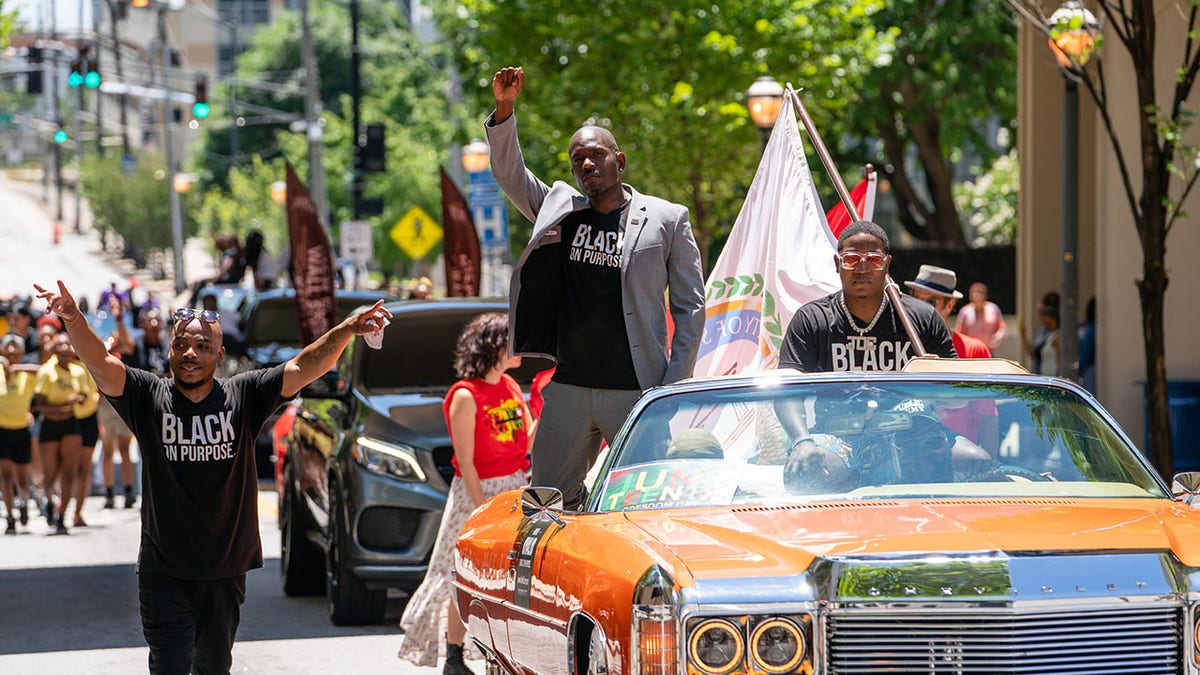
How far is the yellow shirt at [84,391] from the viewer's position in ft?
59.4

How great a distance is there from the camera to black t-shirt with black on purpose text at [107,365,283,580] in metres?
6.89

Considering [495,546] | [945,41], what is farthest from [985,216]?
[495,546]

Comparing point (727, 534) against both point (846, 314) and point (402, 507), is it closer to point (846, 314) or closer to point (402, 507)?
point (846, 314)

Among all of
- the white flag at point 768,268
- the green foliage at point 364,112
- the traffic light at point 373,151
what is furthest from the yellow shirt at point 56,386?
the green foliage at point 364,112

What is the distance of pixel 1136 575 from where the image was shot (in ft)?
16.7

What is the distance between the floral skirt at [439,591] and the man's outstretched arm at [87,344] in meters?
2.37

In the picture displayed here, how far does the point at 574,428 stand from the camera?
8.10 meters

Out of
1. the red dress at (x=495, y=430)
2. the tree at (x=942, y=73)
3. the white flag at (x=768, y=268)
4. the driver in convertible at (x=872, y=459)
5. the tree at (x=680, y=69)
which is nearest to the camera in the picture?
the driver in convertible at (x=872, y=459)

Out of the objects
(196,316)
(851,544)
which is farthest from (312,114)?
(851,544)

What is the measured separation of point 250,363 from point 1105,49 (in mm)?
8664

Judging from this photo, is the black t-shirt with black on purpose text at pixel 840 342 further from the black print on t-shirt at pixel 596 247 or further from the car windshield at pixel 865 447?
the car windshield at pixel 865 447

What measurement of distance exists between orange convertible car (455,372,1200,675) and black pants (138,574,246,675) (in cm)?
85

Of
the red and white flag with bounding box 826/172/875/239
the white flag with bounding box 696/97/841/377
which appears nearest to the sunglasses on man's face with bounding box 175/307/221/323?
the white flag with bounding box 696/97/841/377

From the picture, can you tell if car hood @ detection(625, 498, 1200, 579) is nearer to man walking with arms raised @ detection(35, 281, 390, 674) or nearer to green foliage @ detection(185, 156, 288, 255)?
man walking with arms raised @ detection(35, 281, 390, 674)
